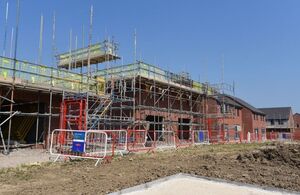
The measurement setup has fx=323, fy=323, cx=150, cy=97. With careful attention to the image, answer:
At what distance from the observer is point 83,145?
12.4 metres

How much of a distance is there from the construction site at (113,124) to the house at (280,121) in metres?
42.8

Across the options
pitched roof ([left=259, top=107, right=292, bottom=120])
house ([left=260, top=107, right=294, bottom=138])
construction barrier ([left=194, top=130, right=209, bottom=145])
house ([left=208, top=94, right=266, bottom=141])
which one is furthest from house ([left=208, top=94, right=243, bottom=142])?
pitched roof ([left=259, top=107, right=292, bottom=120])

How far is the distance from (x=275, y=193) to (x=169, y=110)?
2040cm

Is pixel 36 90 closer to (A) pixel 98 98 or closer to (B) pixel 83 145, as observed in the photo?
(A) pixel 98 98

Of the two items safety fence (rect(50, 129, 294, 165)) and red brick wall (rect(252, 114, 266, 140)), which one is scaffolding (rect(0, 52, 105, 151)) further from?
red brick wall (rect(252, 114, 266, 140))

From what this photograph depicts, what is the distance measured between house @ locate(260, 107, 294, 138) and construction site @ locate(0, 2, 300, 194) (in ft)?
140

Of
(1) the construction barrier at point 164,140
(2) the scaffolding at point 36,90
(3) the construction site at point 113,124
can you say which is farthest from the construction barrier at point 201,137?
(2) the scaffolding at point 36,90

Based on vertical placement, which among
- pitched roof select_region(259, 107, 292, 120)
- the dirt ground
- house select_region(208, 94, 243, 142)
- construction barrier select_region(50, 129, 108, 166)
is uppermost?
pitched roof select_region(259, 107, 292, 120)

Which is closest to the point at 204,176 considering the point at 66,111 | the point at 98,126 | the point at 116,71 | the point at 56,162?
the point at 56,162

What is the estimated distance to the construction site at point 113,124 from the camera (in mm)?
9961

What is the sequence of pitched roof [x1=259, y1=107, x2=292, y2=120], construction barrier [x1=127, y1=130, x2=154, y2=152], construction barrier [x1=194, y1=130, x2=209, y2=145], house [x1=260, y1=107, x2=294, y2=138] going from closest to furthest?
construction barrier [x1=127, y1=130, x2=154, y2=152], construction barrier [x1=194, y1=130, x2=209, y2=145], house [x1=260, y1=107, x2=294, y2=138], pitched roof [x1=259, y1=107, x2=292, y2=120]

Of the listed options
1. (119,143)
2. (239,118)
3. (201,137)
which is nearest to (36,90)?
(119,143)

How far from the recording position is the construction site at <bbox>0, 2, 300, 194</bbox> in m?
9.96

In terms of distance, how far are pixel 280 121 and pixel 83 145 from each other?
69.7m
